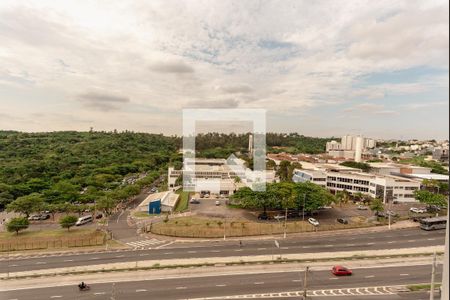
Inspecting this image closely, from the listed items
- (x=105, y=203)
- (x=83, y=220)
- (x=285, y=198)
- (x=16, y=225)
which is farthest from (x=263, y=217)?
(x=16, y=225)

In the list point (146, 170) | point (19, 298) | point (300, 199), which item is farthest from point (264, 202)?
point (146, 170)

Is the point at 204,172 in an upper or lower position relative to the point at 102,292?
upper

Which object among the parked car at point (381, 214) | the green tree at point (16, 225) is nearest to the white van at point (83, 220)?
the green tree at point (16, 225)

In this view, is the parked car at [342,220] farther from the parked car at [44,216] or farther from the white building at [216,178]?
the parked car at [44,216]

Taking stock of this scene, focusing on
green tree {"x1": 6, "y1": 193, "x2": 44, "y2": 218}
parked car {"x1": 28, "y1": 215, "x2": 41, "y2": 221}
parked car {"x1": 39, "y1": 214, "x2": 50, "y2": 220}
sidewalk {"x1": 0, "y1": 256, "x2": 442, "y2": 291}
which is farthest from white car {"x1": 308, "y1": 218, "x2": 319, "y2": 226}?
parked car {"x1": 28, "y1": 215, "x2": 41, "y2": 221}

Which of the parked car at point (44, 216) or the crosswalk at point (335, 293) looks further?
the parked car at point (44, 216)

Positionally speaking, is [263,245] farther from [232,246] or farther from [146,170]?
[146,170]

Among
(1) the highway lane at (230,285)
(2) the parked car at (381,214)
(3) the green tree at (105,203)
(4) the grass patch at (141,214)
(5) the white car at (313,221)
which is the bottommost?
(4) the grass patch at (141,214)
